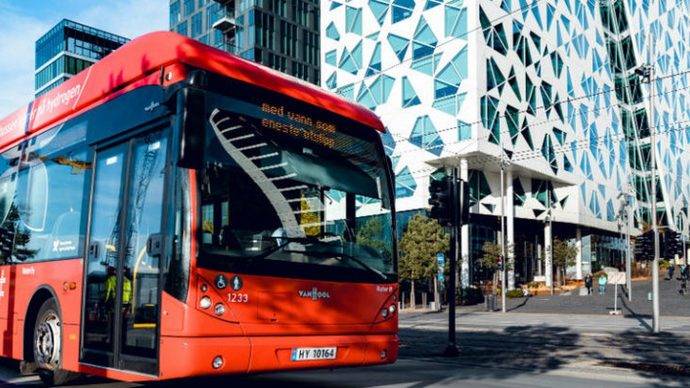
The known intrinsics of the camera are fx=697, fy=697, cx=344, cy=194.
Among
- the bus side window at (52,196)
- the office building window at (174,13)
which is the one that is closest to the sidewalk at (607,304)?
the bus side window at (52,196)

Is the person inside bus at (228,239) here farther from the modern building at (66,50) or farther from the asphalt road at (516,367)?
the modern building at (66,50)

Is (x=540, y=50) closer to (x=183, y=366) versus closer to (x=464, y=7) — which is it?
(x=464, y=7)

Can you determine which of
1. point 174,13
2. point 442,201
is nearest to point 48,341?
point 442,201

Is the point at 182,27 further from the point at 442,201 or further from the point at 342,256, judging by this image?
the point at 342,256

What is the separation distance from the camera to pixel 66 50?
249 feet

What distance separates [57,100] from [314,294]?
4.47 meters

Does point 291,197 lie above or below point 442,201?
below

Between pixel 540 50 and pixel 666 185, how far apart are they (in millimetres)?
31481

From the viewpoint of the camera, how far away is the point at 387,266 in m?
7.65

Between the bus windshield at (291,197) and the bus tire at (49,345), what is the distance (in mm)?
2708

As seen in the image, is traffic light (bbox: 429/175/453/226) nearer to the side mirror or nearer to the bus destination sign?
the bus destination sign

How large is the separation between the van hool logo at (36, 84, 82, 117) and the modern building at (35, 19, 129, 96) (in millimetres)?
69769

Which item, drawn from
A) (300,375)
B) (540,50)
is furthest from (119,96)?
(540,50)

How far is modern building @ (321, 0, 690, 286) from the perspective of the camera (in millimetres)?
47031
